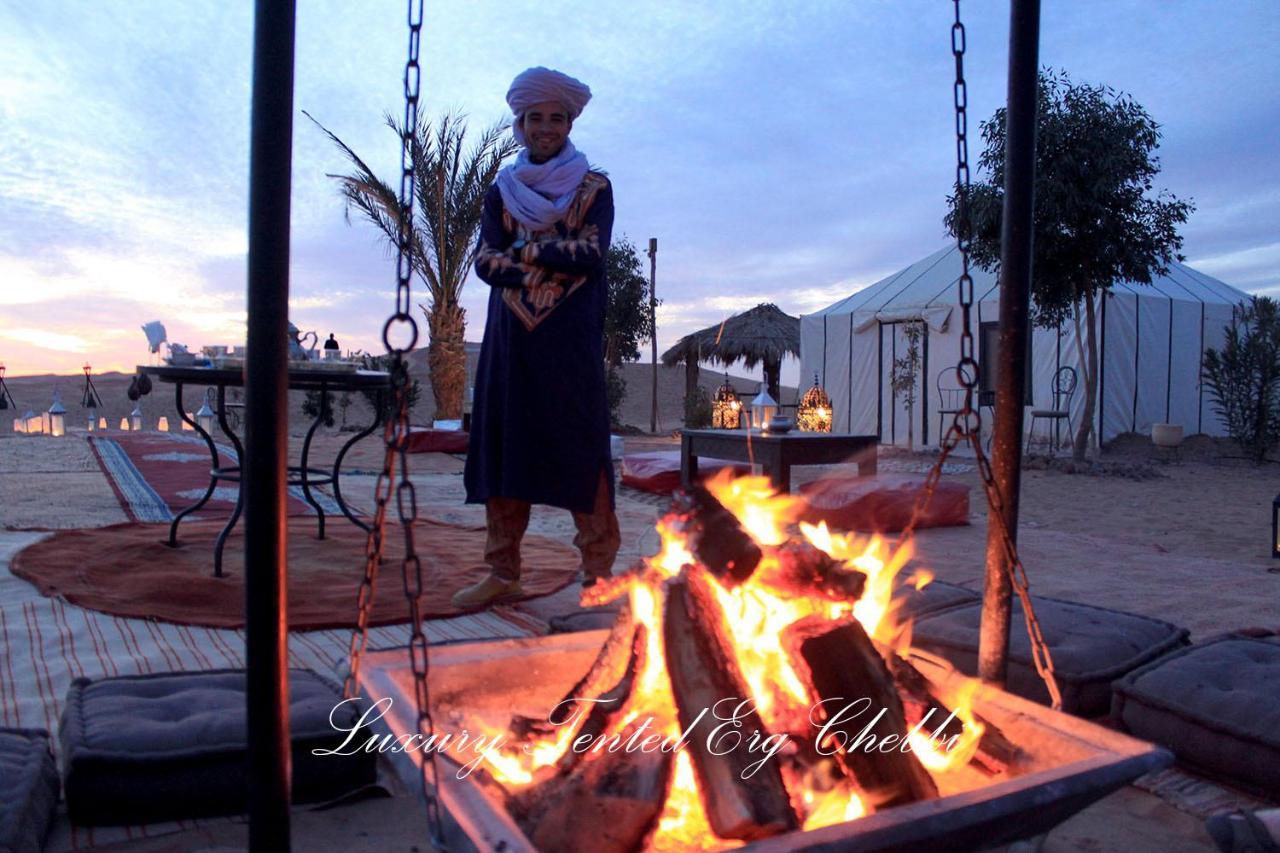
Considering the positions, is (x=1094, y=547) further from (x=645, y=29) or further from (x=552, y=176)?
(x=645, y=29)

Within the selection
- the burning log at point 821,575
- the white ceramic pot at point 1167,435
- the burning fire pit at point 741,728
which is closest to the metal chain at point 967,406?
the burning fire pit at point 741,728

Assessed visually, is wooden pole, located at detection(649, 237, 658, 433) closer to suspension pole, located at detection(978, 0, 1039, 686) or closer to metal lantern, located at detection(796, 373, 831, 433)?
metal lantern, located at detection(796, 373, 831, 433)

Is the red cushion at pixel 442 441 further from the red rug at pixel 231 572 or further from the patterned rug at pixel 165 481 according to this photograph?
the red rug at pixel 231 572

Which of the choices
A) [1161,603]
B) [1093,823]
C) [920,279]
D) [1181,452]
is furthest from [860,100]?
[920,279]

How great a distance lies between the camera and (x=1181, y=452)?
502 inches

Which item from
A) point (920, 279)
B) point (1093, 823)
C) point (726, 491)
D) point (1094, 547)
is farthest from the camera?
point (920, 279)

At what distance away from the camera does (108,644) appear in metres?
2.58

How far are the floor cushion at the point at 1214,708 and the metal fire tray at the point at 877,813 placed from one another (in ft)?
1.53

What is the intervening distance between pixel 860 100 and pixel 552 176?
1076mm

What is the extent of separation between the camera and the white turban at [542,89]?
→ 2902mm

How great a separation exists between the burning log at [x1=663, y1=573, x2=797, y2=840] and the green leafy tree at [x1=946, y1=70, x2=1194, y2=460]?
366 inches

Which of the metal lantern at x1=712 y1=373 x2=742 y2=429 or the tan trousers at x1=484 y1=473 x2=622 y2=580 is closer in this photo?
the tan trousers at x1=484 y1=473 x2=622 y2=580

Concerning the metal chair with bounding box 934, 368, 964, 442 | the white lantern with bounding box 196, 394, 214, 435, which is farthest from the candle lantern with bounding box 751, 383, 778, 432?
the white lantern with bounding box 196, 394, 214, 435

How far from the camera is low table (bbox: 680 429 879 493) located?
560 centimetres
